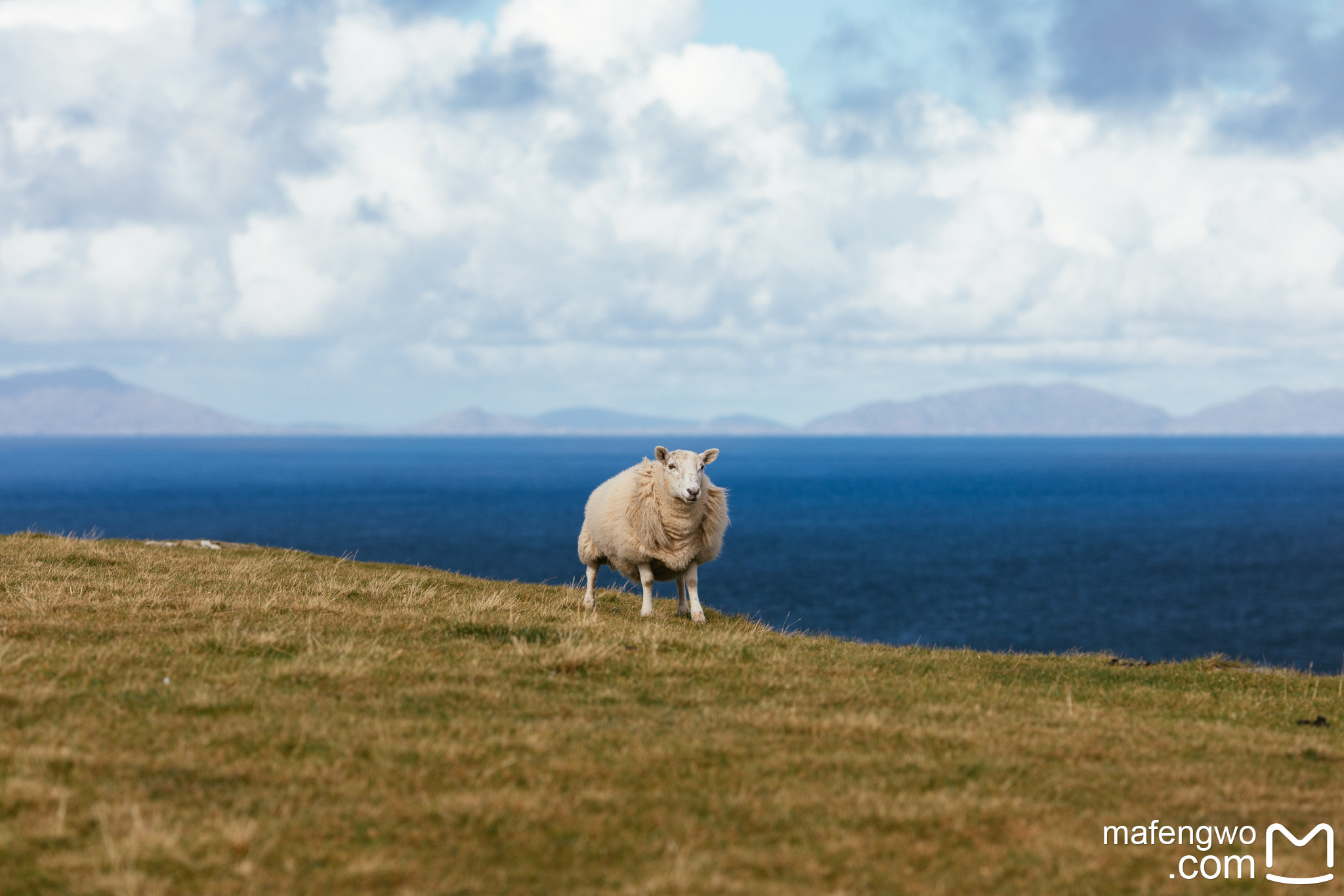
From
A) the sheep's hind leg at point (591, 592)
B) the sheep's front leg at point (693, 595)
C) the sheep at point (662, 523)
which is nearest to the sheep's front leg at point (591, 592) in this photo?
the sheep's hind leg at point (591, 592)

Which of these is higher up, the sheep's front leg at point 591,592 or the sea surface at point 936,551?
the sheep's front leg at point 591,592

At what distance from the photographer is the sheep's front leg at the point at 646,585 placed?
691 inches

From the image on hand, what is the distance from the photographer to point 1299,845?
26.1 feet

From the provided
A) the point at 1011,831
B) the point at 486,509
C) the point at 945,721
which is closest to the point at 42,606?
the point at 945,721

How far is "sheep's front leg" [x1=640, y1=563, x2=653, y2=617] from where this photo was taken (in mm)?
17547

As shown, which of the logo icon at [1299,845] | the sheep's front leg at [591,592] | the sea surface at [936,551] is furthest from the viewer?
the sea surface at [936,551]

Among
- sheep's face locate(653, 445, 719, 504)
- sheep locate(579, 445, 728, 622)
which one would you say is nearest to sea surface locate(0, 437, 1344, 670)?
sheep locate(579, 445, 728, 622)

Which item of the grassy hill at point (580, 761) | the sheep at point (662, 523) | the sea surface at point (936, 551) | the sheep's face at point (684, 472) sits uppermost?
the sheep's face at point (684, 472)

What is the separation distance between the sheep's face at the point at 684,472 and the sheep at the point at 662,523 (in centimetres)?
1

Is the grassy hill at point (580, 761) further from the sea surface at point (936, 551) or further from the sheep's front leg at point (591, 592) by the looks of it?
the sea surface at point (936, 551)

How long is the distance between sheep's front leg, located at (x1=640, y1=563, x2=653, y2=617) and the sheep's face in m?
1.35

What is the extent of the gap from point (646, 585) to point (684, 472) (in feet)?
6.82

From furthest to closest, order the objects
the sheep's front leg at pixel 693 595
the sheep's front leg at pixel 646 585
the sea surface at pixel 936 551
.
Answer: the sea surface at pixel 936 551, the sheep's front leg at pixel 646 585, the sheep's front leg at pixel 693 595

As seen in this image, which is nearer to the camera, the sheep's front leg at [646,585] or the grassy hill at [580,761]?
the grassy hill at [580,761]
